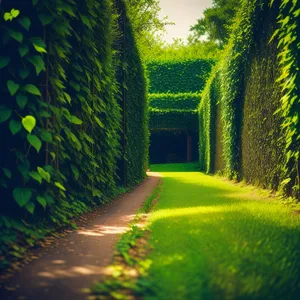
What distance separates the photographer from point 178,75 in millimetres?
29500

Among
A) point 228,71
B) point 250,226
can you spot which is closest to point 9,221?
point 250,226

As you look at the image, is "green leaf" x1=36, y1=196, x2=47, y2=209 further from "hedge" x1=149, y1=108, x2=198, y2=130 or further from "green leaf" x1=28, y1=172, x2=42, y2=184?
"hedge" x1=149, y1=108, x2=198, y2=130

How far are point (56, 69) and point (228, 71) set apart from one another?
8230 millimetres

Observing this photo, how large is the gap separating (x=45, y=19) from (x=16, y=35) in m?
0.49

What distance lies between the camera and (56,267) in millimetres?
2879

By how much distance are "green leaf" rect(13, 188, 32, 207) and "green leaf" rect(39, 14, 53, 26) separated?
2.06 meters

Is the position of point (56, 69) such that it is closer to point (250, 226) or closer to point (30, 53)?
point (30, 53)

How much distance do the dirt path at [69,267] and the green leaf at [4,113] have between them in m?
1.57

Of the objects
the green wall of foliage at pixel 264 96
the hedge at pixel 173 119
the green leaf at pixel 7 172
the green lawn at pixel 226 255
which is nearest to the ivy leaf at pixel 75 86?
the green leaf at pixel 7 172

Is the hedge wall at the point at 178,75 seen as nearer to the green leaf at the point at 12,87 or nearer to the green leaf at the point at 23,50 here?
the green leaf at the point at 23,50

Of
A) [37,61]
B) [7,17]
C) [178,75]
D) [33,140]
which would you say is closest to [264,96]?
[37,61]

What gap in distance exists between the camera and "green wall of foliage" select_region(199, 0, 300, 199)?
545cm

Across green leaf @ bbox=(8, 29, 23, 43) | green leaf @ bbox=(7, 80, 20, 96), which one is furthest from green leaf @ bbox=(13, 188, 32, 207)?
green leaf @ bbox=(8, 29, 23, 43)

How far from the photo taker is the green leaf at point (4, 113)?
3.58 metres
